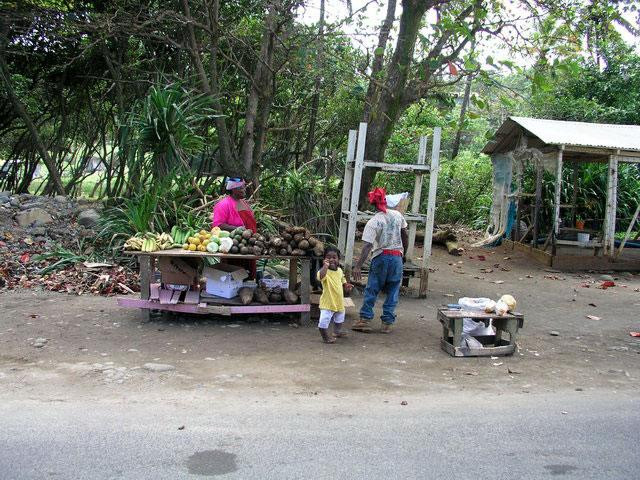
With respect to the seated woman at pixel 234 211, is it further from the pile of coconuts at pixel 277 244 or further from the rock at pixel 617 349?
the rock at pixel 617 349

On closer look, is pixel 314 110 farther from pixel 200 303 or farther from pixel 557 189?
pixel 200 303

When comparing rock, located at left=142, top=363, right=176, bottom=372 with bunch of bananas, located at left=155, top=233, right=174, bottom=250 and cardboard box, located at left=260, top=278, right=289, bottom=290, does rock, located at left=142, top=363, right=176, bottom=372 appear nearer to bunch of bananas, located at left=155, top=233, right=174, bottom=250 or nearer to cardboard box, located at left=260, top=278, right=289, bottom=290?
bunch of bananas, located at left=155, top=233, right=174, bottom=250

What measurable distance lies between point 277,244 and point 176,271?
1.28 metres

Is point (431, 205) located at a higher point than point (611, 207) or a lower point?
lower

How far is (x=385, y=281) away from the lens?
7.17m

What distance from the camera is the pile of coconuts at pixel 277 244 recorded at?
7137 mm

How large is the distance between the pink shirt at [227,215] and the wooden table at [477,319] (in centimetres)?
286

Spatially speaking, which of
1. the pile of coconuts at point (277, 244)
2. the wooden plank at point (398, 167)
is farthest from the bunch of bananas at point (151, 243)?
the wooden plank at point (398, 167)

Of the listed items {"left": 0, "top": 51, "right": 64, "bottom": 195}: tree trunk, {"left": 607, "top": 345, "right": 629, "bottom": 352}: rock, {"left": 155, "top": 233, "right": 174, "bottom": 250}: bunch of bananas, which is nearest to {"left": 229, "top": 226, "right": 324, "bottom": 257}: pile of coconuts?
{"left": 155, "top": 233, "right": 174, "bottom": 250}: bunch of bananas

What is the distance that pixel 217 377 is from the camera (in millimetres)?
5516

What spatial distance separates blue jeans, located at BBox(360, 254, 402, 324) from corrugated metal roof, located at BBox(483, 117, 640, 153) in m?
7.26

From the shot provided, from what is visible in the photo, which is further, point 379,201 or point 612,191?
point 612,191

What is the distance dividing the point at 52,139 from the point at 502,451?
52.6ft

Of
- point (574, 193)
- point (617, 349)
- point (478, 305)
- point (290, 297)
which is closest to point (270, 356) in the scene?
point (290, 297)
